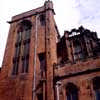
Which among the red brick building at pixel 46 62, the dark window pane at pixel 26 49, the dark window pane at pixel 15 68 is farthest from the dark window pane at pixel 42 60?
the dark window pane at pixel 15 68

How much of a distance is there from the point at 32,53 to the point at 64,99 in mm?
6529

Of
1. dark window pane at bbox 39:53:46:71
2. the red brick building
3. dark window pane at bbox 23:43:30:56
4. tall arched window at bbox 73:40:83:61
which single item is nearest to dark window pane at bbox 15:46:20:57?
the red brick building

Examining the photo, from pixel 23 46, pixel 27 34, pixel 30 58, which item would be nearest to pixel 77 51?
pixel 30 58

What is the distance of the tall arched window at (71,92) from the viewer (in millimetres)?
11562

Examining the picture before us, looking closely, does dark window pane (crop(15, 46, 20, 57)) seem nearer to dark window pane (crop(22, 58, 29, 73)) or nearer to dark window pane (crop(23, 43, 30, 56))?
dark window pane (crop(23, 43, 30, 56))

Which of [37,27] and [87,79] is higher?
[37,27]

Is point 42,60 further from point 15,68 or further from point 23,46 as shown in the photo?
point 23,46

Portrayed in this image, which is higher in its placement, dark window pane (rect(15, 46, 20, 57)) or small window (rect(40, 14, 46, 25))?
small window (rect(40, 14, 46, 25))

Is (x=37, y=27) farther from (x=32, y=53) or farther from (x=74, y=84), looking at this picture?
(x=74, y=84)

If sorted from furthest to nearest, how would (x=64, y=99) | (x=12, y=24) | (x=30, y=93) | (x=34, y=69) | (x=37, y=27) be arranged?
(x=12, y=24), (x=37, y=27), (x=34, y=69), (x=30, y=93), (x=64, y=99)

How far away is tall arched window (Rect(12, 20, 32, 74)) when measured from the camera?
1612cm

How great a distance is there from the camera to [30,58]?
15734mm

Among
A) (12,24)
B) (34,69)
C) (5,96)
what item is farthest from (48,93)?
(12,24)

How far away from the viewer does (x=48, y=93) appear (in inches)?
476
